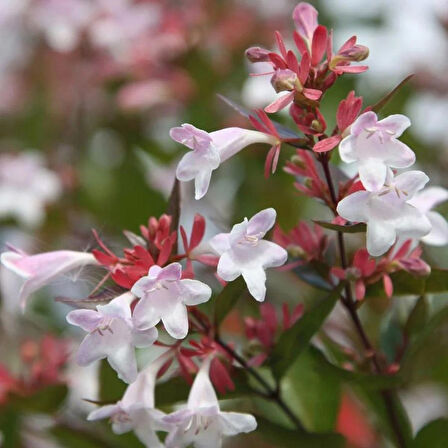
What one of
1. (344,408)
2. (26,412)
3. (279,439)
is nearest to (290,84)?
(279,439)

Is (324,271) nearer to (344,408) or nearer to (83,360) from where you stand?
(83,360)

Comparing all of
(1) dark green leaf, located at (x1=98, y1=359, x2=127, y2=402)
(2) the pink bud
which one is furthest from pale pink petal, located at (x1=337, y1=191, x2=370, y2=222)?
(1) dark green leaf, located at (x1=98, y1=359, x2=127, y2=402)

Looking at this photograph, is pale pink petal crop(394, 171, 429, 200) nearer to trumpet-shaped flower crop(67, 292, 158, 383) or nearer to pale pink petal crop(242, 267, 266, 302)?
pale pink petal crop(242, 267, 266, 302)

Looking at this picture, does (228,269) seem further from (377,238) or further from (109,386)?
(109,386)

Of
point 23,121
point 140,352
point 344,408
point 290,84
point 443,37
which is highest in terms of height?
point 290,84

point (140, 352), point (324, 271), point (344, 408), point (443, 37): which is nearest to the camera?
point (324, 271)

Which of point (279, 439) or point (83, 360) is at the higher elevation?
point (83, 360)
